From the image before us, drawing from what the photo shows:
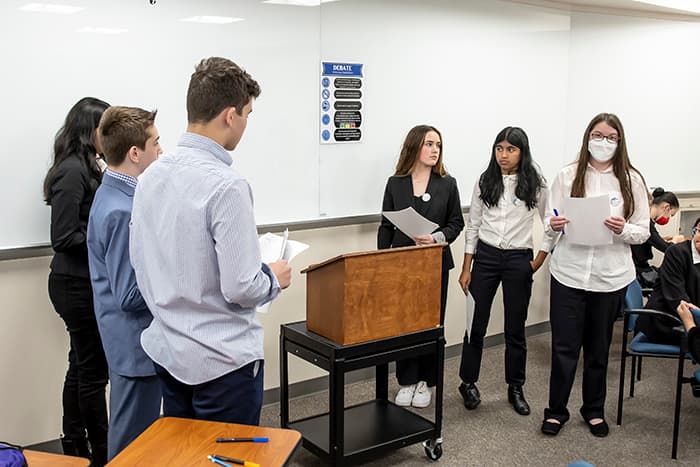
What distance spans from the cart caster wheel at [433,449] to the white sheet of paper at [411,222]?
3.57 ft

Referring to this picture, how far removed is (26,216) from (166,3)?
1246 mm

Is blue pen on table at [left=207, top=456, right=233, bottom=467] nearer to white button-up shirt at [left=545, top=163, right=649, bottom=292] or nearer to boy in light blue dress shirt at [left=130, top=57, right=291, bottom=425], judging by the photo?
boy in light blue dress shirt at [left=130, top=57, right=291, bottom=425]

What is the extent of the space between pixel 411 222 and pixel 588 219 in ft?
2.95

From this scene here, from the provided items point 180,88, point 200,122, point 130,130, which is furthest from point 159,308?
point 180,88

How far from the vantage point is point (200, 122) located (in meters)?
2.03

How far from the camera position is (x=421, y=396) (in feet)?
13.7

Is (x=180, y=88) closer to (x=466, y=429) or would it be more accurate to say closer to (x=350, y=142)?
(x=350, y=142)

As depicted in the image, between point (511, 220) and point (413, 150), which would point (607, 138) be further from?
point (413, 150)

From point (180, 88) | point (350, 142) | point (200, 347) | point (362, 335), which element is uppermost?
point (180, 88)

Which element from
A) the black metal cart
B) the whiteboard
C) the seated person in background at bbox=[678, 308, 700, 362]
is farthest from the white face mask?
the whiteboard

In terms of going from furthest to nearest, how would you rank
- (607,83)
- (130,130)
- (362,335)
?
(607,83)
(362,335)
(130,130)

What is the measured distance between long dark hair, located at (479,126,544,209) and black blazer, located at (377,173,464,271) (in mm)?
188

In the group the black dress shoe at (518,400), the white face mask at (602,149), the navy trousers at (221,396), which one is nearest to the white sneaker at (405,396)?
the black dress shoe at (518,400)

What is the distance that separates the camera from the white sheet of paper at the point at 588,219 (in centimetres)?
353
